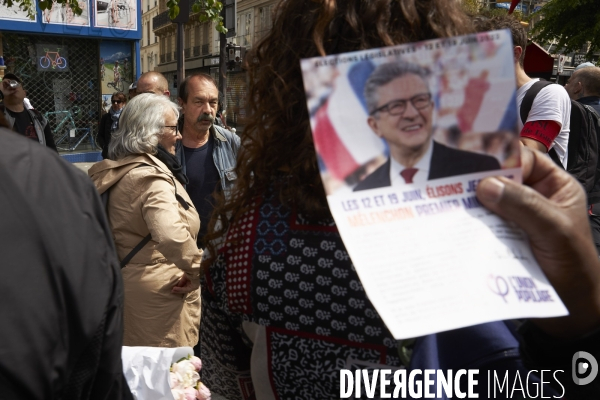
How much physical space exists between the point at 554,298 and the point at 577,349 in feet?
0.82

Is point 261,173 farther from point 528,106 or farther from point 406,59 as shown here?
point 528,106

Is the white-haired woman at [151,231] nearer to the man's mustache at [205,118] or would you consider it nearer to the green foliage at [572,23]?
the man's mustache at [205,118]

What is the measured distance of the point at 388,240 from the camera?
0.80 m

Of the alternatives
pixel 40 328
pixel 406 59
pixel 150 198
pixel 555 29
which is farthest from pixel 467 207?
pixel 555 29

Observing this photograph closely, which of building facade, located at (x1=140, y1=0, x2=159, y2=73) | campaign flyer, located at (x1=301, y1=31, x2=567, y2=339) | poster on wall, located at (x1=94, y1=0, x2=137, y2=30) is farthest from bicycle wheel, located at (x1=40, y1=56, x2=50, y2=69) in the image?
building facade, located at (x1=140, y1=0, x2=159, y2=73)

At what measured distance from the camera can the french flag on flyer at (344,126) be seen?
828 mm

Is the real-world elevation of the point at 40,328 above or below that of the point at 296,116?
below

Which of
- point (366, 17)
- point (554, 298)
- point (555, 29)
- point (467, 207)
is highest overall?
point (555, 29)

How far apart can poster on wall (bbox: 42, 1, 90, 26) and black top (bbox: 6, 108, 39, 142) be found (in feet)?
19.2

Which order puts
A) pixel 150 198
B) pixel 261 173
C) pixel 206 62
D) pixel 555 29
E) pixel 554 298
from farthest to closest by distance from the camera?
1. pixel 206 62
2. pixel 555 29
3. pixel 150 198
4. pixel 261 173
5. pixel 554 298

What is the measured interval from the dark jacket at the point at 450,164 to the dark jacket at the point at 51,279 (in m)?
0.49

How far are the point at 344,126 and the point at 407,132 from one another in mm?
95

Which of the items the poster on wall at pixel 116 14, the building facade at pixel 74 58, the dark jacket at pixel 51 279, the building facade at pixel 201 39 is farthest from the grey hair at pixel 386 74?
the building facade at pixel 201 39

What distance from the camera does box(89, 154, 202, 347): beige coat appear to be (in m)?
2.93
